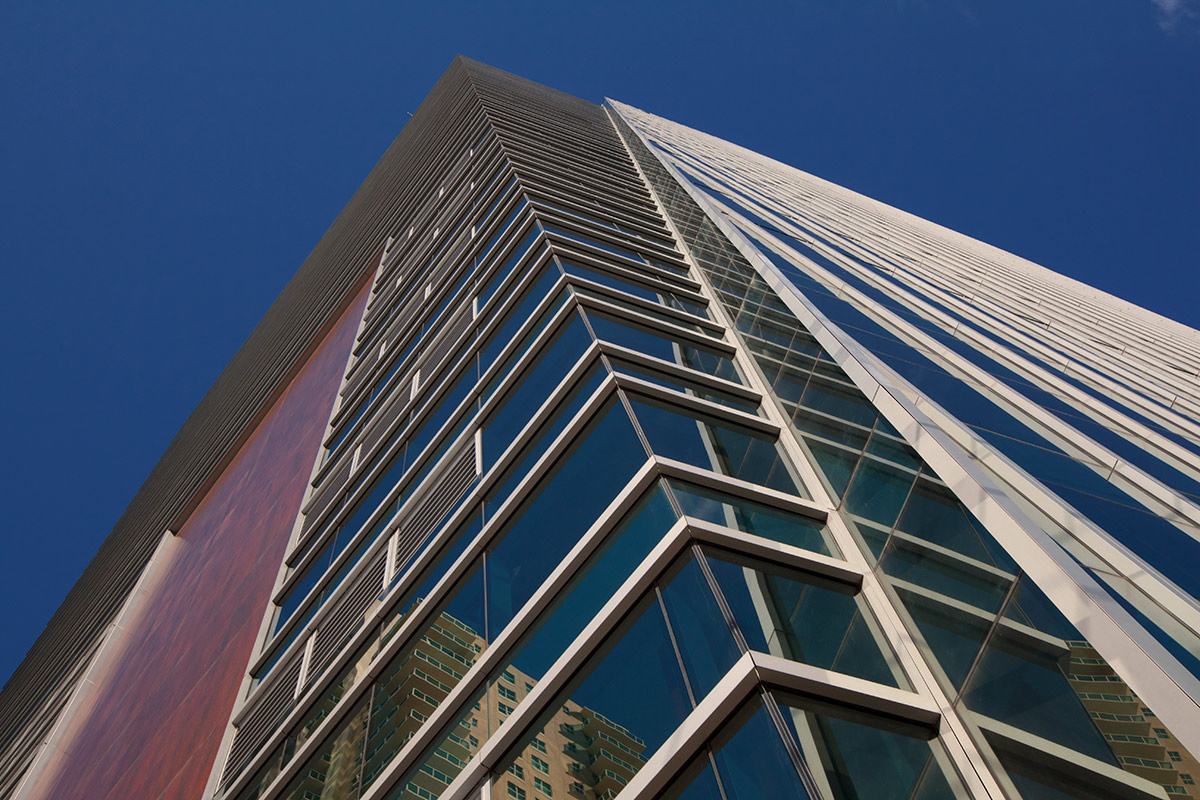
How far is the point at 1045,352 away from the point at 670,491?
963cm

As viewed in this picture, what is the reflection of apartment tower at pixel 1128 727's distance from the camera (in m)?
4.15

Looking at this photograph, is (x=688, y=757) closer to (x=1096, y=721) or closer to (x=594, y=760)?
(x=594, y=760)

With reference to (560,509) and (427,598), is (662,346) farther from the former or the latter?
(427,598)

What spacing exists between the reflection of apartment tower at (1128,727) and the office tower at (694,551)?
1 cm

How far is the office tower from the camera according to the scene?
17.3 ft

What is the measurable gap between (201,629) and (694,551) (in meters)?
15.7

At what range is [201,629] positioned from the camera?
19.0 m

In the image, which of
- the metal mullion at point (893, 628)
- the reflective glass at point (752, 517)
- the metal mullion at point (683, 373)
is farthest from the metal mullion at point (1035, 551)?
the metal mullion at point (683, 373)

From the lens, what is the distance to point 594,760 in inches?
248

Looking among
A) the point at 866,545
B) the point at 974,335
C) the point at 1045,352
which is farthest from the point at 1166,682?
the point at 1045,352

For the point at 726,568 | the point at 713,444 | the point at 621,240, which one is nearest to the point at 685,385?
the point at 713,444

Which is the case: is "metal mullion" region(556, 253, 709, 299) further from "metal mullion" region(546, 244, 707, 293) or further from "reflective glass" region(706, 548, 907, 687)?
"reflective glass" region(706, 548, 907, 687)

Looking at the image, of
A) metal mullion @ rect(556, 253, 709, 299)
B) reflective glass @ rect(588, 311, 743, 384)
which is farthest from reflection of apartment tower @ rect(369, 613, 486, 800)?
metal mullion @ rect(556, 253, 709, 299)

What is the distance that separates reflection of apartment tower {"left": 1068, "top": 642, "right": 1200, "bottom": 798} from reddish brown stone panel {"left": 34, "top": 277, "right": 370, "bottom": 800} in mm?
12217
